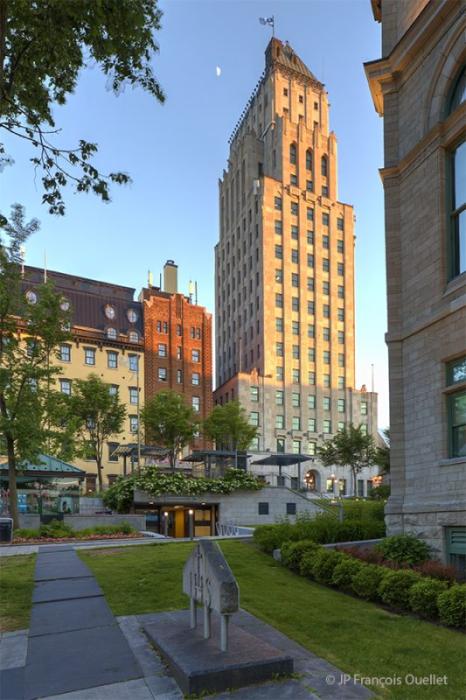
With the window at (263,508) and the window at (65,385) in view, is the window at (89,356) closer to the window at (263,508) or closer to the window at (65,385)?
the window at (65,385)

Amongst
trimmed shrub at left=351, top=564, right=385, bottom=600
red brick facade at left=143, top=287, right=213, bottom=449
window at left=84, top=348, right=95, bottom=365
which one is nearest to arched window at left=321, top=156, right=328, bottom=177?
red brick facade at left=143, top=287, right=213, bottom=449

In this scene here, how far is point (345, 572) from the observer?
11.7 m

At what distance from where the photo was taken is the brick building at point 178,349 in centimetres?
6669

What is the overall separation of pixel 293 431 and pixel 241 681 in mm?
74359

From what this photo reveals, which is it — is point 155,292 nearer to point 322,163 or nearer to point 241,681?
point 322,163

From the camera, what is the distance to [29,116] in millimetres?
12344

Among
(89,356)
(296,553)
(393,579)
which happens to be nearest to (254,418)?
(89,356)

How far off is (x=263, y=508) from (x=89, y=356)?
30.4 metres

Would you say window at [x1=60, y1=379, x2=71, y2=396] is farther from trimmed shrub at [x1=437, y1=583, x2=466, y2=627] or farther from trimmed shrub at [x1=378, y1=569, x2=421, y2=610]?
trimmed shrub at [x1=437, y1=583, x2=466, y2=627]

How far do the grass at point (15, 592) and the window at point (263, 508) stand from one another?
80.8 feet

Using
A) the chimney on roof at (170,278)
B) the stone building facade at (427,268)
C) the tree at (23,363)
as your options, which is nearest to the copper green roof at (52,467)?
the tree at (23,363)

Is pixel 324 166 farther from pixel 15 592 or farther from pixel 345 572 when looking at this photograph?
pixel 15 592

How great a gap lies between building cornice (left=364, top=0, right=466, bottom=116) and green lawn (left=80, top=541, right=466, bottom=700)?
13.7 meters

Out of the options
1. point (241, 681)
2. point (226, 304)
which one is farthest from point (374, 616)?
point (226, 304)
